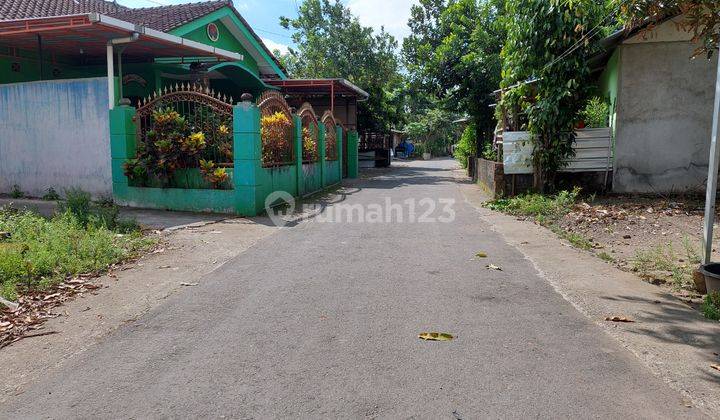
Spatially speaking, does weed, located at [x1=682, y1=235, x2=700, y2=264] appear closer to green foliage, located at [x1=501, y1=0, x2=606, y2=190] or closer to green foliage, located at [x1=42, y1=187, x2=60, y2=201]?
green foliage, located at [x1=501, y1=0, x2=606, y2=190]

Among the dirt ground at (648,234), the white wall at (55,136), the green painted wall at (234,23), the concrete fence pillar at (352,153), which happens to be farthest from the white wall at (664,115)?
the concrete fence pillar at (352,153)

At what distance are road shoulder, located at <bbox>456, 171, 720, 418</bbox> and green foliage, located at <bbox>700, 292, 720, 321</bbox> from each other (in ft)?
0.26

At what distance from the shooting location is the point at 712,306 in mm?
4766

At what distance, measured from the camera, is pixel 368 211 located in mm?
11492

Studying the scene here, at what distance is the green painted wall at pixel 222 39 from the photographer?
1570 centimetres

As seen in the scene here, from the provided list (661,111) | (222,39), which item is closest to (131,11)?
(222,39)

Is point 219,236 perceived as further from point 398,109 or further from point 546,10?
point 398,109

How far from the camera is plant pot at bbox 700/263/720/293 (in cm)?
502

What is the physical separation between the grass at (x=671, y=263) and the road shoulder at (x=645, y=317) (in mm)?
302

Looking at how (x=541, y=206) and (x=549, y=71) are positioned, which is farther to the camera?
(x=549, y=71)

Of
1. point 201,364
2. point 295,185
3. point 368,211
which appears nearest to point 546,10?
point 368,211

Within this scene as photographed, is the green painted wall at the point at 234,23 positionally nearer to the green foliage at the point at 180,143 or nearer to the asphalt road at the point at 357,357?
the green foliage at the point at 180,143

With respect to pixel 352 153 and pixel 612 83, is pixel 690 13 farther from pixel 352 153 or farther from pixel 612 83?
pixel 352 153

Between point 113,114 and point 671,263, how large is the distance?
979cm
